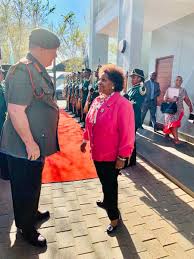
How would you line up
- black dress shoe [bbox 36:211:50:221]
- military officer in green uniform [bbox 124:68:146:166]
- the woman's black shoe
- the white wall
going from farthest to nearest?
the white wall < military officer in green uniform [bbox 124:68:146:166] < black dress shoe [bbox 36:211:50:221] < the woman's black shoe

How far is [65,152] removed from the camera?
5215mm

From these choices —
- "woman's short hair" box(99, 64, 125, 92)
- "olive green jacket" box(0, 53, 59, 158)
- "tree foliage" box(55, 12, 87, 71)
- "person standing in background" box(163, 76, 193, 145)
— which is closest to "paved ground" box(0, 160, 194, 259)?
"olive green jacket" box(0, 53, 59, 158)

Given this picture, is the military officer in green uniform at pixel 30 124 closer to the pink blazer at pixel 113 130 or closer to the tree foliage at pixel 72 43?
the pink blazer at pixel 113 130

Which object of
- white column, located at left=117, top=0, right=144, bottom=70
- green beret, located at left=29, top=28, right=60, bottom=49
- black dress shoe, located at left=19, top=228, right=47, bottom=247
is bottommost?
black dress shoe, located at left=19, top=228, right=47, bottom=247

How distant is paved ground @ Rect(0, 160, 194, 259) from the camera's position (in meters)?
2.28

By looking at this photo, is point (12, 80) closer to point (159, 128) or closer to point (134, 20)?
point (134, 20)

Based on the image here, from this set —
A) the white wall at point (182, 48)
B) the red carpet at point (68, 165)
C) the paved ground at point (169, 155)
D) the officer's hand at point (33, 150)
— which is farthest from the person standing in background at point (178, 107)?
the officer's hand at point (33, 150)

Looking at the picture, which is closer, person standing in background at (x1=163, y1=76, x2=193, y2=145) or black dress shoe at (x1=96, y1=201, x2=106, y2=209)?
black dress shoe at (x1=96, y1=201, x2=106, y2=209)

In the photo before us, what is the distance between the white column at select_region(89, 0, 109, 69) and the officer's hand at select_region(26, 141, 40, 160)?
10.6 m

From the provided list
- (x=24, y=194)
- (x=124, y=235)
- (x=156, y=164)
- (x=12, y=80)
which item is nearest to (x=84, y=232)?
(x=124, y=235)

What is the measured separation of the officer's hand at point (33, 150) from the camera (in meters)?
1.96

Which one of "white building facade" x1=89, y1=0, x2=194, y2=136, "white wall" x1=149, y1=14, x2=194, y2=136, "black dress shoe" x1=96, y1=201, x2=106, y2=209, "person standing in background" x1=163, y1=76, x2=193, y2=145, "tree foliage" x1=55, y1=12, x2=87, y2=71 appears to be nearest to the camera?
"black dress shoe" x1=96, y1=201, x2=106, y2=209

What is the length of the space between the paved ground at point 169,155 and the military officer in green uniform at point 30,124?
87.1 inches

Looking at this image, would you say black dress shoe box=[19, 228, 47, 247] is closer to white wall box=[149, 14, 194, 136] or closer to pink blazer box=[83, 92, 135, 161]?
pink blazer box=[83, 92, 135, 161]
